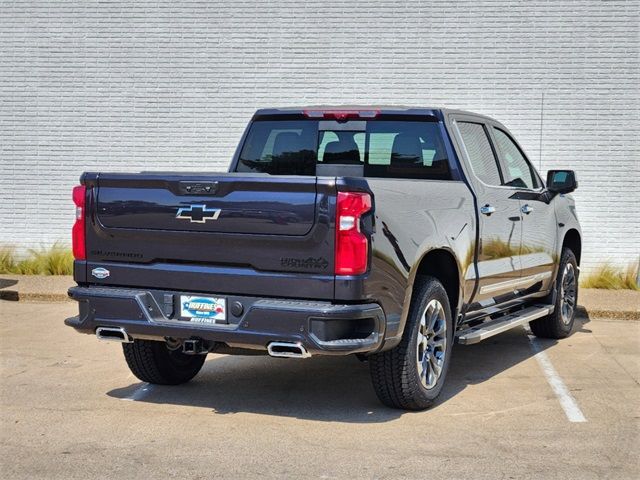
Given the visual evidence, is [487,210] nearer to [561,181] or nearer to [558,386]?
[558,386]

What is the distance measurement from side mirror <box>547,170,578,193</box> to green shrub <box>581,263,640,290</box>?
4723 mm

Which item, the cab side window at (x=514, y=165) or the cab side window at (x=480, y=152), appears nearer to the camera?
the cab side window at (x=480, y=152)

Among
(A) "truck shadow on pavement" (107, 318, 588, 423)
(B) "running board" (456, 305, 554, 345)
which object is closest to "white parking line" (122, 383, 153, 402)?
(A) "truck shadow on pavement" (107, 318, 588, 423)

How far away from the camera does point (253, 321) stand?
616cm

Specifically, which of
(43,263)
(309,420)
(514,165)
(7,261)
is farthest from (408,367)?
(7,261)

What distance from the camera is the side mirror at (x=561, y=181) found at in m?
9.30

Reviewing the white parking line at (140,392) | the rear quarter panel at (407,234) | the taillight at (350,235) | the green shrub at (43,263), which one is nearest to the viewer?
the taillight at (350,235)

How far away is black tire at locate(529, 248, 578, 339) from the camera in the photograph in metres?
9.87

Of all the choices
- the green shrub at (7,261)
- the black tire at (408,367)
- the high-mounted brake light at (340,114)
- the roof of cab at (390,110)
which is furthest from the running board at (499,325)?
the green shrub at (7,261)

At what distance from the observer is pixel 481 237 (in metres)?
7.75

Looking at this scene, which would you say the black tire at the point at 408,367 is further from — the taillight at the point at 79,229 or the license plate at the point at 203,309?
the taillight at the point at 79,229

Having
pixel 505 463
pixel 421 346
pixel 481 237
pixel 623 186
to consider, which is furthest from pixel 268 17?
pixel 505 463

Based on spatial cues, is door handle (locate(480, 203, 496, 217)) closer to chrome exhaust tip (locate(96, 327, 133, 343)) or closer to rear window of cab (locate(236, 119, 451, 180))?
rear window of cab (locate(236, 119, 451, 180))

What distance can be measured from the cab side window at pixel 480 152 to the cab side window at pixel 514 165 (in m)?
0.21
